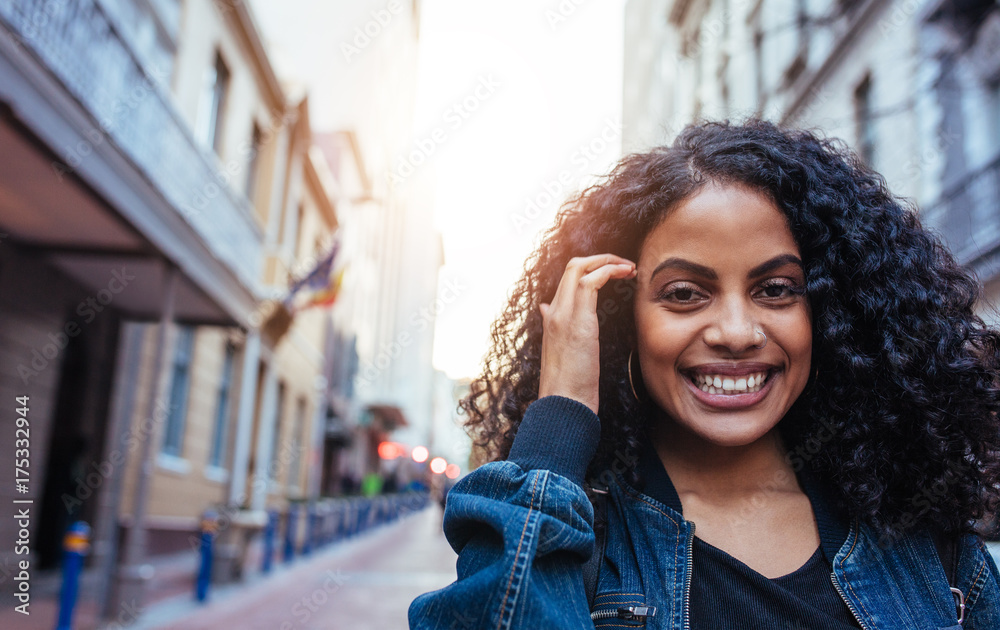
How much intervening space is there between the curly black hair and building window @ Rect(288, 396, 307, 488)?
2087cm

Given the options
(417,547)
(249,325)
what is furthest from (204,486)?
(417,547)

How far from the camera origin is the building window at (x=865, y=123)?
45.9 ft

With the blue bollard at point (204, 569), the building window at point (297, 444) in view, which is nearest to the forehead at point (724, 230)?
the blue bollard at point (204, 569)

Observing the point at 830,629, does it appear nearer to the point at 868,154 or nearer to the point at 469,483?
the point at 469,483

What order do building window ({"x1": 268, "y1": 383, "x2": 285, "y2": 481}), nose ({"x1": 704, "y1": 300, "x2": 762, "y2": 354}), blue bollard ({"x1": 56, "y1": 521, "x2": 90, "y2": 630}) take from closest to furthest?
1. nose ({"x1": 704, "y1": 300, "x2": 762, "y2": 354})
2. blue bollard ({"x1": 56, "y1": 521, "x2": 90, "y2": 630})
3. building window ({"x1": 268, "y1": 383, "x2": 285, "y2": 481})

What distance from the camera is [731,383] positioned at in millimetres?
1471

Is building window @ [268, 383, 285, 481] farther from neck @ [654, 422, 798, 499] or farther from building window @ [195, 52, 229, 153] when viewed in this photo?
neck @ [654, 422, 798, 499]

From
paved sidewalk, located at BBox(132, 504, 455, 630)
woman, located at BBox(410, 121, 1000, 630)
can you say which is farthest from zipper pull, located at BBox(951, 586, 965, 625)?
paved sidewalk, located at BBox(132, 504, 455, 630)

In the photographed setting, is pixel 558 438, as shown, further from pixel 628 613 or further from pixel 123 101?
pixel 123 101

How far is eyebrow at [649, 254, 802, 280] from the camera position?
4.81ft

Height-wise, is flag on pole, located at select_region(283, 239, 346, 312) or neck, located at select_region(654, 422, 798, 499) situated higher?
flag on pole, located at select_region(283, 239, 346, 312)

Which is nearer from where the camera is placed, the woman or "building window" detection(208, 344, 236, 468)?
the woman

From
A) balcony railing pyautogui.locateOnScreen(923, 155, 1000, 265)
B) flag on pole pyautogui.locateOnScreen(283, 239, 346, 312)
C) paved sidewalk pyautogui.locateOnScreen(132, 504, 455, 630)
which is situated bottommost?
paved sidewalk pyautogui.locateOnScreen(132, 504, 455, 630)

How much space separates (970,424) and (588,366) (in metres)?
0.85
